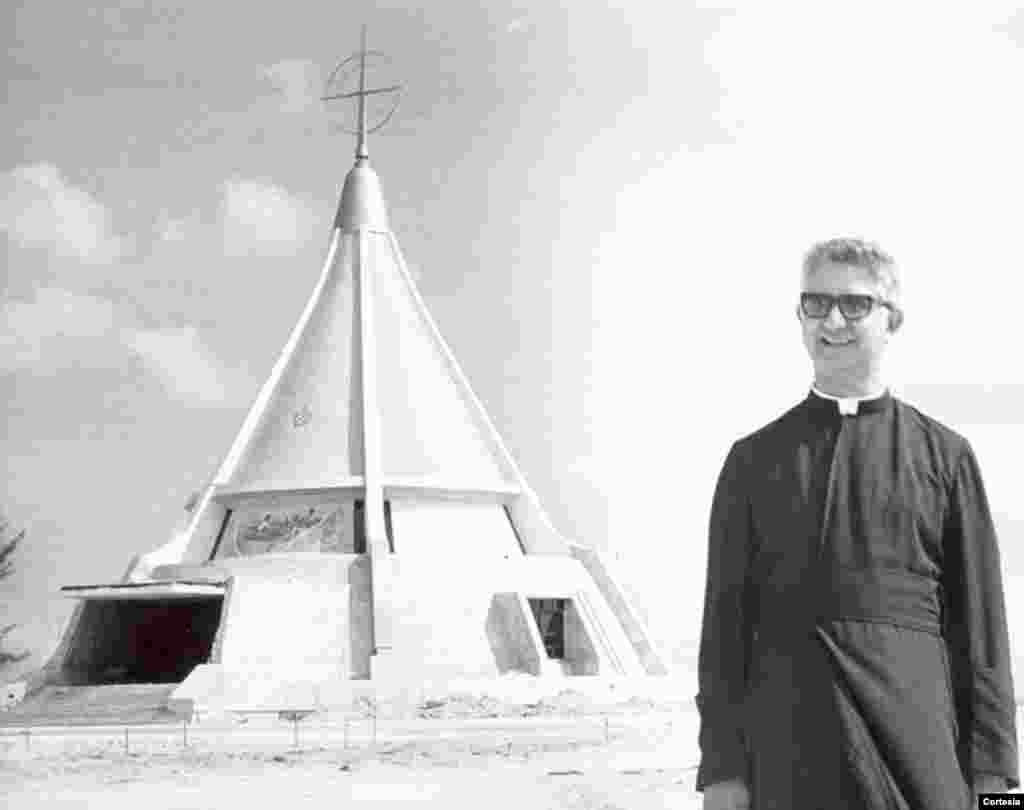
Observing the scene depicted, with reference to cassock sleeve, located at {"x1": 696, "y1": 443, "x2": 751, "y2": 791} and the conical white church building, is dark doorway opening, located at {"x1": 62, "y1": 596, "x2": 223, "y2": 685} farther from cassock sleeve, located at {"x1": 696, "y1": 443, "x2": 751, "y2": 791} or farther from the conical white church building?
cassock sleeve, located at {"x1": 696, "y1": 443, "x2": 751, "y2": 791}

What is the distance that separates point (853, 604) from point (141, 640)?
1810 centimetres

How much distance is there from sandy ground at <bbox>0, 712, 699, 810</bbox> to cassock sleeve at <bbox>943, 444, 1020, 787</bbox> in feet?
17.2

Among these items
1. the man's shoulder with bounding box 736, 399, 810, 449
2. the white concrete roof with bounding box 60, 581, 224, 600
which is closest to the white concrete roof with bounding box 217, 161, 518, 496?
the white concrete roof with bounding box 60, 581, 224, 600

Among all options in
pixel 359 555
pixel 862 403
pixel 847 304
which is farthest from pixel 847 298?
pixel 359 555

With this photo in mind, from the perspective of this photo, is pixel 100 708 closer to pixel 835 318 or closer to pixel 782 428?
pixel 782 428

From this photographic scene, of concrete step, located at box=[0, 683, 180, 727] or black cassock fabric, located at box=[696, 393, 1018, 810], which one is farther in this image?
concrete step, located at box=[0, 683, 180, 727]

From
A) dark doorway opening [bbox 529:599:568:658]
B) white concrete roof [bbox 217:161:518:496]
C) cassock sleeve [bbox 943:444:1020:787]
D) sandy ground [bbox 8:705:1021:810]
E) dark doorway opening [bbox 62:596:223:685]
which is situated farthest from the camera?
white concrete roof [bbox 217:161:518:496]

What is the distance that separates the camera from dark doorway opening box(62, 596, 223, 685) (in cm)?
1803

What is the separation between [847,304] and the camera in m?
2.61

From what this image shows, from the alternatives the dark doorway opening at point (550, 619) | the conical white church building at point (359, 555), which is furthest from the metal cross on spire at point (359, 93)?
the dark doorway opening at point (550, 619)

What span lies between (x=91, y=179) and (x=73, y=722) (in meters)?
5.65

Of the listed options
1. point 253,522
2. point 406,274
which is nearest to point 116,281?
point 253,522

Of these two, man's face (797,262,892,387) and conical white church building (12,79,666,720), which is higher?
man's face (797,262,892,387)

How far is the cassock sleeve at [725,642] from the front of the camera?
8.36 feet
